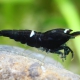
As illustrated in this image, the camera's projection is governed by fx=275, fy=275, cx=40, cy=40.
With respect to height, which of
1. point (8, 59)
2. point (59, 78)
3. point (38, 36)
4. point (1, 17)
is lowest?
point (59, 78)

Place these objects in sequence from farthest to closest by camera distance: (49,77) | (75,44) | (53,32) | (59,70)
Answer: (75,44), (53,32), (59,70), (49,77)

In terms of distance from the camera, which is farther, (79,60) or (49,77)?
(79,60)

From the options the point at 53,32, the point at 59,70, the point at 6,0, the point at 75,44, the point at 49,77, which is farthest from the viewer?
the point at 6,0

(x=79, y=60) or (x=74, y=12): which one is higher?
(x=74, y=12)

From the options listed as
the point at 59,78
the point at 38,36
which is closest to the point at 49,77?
the point at 59,78

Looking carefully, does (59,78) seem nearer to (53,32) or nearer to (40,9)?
(53,32)

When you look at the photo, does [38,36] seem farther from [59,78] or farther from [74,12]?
[74,12]
